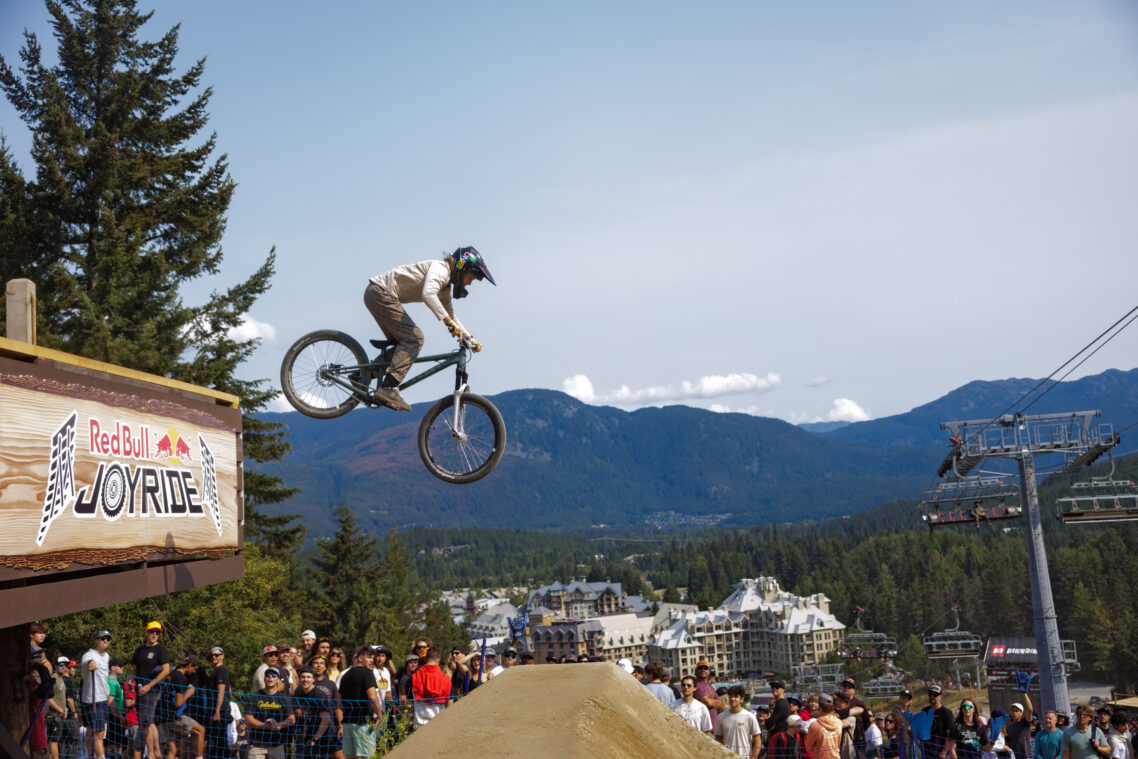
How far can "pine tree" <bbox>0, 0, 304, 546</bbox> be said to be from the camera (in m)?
24.8

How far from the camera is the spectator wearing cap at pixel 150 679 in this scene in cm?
1091

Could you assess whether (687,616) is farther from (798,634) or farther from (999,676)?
(999,676)

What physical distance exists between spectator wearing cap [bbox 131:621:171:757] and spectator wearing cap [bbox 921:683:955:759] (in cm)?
945

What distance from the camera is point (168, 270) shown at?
26.8 meters

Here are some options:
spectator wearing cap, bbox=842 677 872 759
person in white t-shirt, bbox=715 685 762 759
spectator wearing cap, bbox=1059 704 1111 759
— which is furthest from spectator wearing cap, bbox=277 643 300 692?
spectator wearing cap, bbox=1059 704 1111 759

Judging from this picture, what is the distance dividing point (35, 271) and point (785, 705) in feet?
76.9

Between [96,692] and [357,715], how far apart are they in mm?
3702

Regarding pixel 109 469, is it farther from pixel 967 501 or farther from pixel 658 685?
pixel 967 501

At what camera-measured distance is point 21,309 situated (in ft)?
28.3

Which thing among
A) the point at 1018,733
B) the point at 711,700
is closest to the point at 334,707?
the point at 711,700

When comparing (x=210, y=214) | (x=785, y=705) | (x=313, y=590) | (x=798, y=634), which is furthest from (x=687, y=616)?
(x=785, y=705)

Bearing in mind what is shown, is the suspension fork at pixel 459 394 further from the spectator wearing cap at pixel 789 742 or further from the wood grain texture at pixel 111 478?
the spectator wearing cap at pixel 789 742

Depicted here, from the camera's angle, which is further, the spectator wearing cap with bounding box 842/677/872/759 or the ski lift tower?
the ski lift tower

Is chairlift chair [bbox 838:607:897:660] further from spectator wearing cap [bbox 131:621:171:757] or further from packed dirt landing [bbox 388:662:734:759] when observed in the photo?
packed dirt landing [bbox 388:662:734:759]
